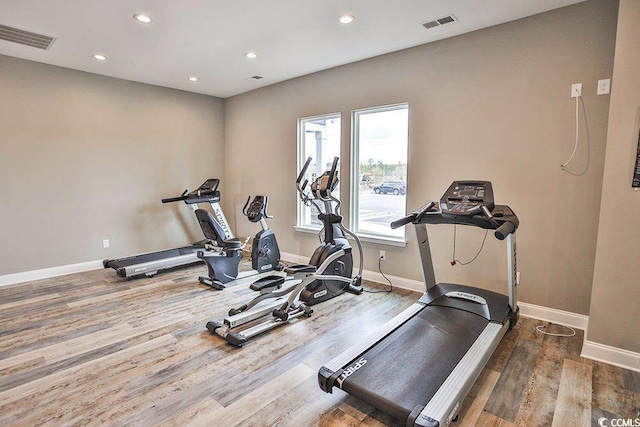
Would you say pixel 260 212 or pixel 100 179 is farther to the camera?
pixel 100 179

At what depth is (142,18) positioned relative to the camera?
3.16 meters

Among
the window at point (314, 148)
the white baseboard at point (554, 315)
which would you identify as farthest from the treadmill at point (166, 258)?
the white baseboard at point (554, 315)

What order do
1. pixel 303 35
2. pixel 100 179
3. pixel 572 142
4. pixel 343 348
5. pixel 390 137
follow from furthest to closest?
pixel 100 179 < pixel 390 137 < pixel 303 35 < pixel 572 142 < pixel 343 348

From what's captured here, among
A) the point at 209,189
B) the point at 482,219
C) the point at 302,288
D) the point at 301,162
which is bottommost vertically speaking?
the point at 302,288

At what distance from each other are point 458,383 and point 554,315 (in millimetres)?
1883

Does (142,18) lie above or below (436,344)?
above

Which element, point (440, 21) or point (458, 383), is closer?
point (458, 383)

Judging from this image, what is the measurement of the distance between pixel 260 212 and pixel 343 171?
4.26ft

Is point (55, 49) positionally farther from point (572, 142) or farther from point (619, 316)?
point (619, 316)

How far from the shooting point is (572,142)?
3010mm

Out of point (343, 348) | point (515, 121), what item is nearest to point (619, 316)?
point (515, 121)

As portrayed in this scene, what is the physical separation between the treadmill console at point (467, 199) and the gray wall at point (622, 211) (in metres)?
0.81

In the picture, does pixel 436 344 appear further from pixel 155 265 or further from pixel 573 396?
pixel 155 265

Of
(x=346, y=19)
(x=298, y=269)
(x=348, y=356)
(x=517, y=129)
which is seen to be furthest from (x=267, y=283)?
(x=517, y=129)
